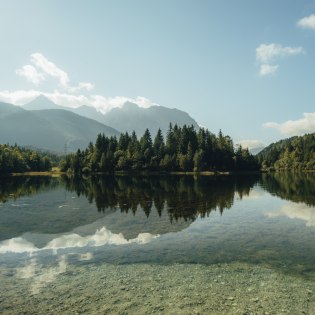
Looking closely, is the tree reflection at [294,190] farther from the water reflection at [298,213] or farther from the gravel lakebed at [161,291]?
the gravel lakebed at [161,291]

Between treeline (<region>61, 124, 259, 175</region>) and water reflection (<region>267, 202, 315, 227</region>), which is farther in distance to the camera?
treeline (<region>61, 124, 259, 175</region>)

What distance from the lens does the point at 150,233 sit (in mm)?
35375

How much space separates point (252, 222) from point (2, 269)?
3037 centimetres

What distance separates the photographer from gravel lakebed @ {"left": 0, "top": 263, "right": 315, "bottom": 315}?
17016 mm

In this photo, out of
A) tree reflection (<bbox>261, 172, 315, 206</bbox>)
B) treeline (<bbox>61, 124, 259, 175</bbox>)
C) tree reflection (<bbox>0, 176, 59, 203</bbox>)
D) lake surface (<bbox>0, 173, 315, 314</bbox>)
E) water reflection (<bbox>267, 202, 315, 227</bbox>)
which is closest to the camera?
lake surface (<bbox>0, 173, 315, 314</bbox>)

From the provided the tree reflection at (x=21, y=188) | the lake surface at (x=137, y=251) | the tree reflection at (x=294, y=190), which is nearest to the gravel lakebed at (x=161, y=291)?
the lake surface at (x=137, y=251)

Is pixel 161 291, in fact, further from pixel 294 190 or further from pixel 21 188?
pixel 21 188

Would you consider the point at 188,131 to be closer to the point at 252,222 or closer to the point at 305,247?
the point at 252,222

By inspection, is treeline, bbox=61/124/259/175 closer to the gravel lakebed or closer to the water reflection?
the water reflection

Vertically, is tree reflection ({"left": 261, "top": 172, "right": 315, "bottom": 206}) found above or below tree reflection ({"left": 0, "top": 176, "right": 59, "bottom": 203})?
below

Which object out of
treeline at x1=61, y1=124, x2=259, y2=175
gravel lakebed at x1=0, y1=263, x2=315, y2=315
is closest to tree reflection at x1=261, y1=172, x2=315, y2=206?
gravel lakebed at x1=0, y1=263, x2=315, y2=315

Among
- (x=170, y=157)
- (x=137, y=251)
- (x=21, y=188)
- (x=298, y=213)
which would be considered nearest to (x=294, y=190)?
(x=298, y=213)

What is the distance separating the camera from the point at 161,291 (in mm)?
19281

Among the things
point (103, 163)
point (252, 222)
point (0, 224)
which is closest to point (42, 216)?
point (0, 224)
